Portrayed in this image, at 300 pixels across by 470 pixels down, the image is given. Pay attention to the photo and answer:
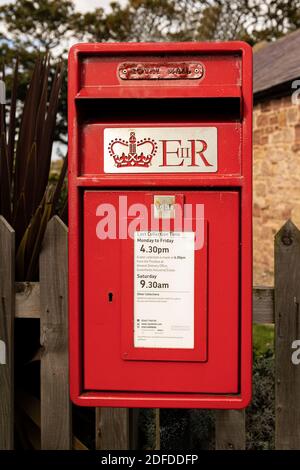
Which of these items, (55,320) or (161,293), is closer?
(161,293)

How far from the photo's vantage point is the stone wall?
10.3m

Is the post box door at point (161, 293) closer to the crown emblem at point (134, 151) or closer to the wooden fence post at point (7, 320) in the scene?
the crown emblem at point (134, 151)

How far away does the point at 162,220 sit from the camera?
7.68 feet

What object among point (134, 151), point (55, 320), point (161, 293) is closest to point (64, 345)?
point (55, 320)

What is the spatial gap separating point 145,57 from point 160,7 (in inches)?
1145

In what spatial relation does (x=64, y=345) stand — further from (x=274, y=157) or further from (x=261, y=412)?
(x=274, y=157)

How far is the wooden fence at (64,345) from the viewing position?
8.38ft

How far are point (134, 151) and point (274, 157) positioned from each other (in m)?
9.02

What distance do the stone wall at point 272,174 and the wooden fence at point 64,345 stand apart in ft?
24.9

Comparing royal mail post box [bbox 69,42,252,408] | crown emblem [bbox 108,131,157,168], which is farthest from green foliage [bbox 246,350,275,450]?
crown emblem [bbox 108,131,157,168]

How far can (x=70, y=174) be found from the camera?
2367mm

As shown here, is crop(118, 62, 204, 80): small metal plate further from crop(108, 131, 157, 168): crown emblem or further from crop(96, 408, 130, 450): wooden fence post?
crop(96, 408, 130, 450): wooden fence post
